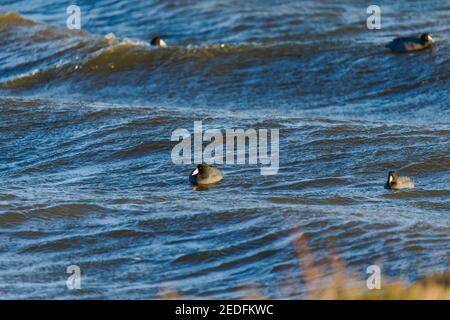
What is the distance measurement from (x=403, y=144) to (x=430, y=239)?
309cm

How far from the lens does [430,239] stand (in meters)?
7.70

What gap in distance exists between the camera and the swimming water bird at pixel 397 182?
9188 millimetres

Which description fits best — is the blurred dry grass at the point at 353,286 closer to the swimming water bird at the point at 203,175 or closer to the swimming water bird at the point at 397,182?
the swimming water bird at the point at 397,182

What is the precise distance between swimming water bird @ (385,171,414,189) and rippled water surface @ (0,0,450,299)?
79 millimetres

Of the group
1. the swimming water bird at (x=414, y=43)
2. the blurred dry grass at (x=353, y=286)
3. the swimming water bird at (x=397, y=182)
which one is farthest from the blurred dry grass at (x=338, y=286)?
the swimming water bird at (x=414, y=43)

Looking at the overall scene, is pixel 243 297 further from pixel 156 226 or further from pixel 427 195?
pixel 427 195

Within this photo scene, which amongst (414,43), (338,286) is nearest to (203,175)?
(338,286)

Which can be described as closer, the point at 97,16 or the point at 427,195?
the point at 427,195

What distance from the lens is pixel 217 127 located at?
11.8 m

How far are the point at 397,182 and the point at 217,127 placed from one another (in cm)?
299

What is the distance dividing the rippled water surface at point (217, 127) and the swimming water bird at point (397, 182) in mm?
79

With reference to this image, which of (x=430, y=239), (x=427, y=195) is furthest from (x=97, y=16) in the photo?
(x=430, y=239)

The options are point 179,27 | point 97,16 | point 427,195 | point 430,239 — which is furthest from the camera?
point 97,16

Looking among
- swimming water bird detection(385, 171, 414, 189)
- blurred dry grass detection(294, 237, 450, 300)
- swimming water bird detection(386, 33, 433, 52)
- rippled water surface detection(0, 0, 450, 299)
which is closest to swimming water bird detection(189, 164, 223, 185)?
rippled water surface detection(0, 0, 450, 299)
